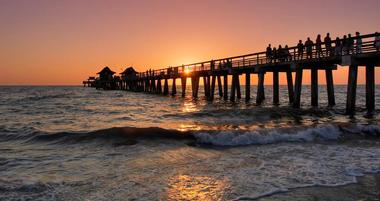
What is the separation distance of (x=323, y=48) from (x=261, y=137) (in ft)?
26.6

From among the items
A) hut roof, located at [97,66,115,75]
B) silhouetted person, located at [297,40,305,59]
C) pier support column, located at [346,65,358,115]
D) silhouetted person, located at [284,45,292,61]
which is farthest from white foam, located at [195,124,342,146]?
hut roof, located at [97,66,115,75]

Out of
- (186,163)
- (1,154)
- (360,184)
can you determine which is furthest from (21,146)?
(360,184)

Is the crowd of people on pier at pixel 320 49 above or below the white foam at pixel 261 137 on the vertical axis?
above

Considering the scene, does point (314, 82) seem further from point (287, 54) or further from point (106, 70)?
point (106, 70)

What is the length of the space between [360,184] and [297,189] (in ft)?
4.08

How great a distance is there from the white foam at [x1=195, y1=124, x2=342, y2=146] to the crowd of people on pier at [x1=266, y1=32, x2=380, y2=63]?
5.03 meters

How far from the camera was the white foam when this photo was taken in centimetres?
1180

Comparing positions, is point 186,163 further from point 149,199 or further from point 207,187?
point 149,199

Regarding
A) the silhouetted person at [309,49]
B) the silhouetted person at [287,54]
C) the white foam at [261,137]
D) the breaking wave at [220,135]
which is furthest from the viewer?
the silhouetted person at [287,54]

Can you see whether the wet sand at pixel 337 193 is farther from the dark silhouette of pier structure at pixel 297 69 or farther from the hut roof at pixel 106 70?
the hut roof at pixel 106 70

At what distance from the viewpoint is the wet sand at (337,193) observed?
615 centimetres

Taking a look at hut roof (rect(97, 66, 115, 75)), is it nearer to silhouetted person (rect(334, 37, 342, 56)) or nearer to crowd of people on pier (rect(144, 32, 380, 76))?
crowd of people on pier (rect(144, 32, 380, 76))

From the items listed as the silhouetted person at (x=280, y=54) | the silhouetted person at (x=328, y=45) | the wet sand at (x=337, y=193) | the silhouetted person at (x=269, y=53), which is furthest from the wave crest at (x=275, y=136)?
the silhouetted person at (x=269, y=53)

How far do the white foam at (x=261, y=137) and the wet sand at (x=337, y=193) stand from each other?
16.4 ft
